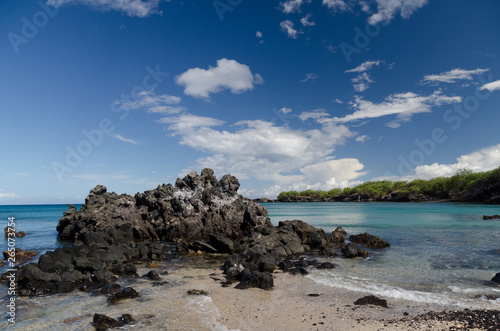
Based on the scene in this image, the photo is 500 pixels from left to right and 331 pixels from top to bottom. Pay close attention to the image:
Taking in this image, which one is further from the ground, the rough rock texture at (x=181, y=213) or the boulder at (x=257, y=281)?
the rough rock texture at (x=181, y=213)

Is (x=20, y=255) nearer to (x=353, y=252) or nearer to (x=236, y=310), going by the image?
(x=236, y=310)

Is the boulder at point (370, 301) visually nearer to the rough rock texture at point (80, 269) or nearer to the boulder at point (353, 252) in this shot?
the boulder at point (353, 252)

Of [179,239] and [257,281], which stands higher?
[257,281]

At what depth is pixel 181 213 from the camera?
3531 centimetres

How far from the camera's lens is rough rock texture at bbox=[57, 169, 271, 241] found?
33.8 meters

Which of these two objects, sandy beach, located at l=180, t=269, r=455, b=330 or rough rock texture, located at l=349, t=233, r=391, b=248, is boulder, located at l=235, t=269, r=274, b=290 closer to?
sandy beach, located at l=180, t=269, r=455, b=330

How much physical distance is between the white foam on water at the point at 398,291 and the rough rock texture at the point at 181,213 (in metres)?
17.7

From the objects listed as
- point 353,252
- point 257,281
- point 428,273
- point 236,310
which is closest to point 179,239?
point 353,252

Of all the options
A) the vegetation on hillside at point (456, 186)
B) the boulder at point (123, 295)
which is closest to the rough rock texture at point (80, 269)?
the boulder at point (123, 295)

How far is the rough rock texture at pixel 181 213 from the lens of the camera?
3384 cm

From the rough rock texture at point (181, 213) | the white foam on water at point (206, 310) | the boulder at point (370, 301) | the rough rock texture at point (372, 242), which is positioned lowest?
the rough rock texture at point (372, 242)

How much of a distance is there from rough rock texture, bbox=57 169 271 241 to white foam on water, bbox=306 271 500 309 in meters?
17.7

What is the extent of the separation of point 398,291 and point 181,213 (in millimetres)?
26148

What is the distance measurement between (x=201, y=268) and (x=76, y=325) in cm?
1011
